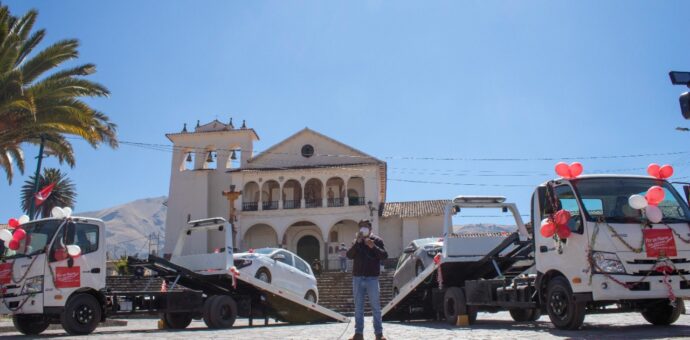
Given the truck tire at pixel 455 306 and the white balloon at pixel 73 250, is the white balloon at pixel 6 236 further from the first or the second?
the truck tire at pixel 455 306

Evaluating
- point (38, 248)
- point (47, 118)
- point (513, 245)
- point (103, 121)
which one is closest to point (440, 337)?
point (513, 245)

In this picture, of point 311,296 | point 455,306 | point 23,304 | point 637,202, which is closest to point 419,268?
point 455,306

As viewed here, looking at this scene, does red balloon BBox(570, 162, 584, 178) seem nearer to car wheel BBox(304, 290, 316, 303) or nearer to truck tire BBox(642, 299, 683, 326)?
truck tire BBox(642, 299, 683, 326)

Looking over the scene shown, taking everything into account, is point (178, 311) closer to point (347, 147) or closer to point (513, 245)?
point (513, 245)

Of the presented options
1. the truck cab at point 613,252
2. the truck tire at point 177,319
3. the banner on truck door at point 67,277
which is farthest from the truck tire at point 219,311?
the truck cab at point 613,252

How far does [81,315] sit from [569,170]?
8305 millimetres

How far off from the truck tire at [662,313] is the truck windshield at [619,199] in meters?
1.30

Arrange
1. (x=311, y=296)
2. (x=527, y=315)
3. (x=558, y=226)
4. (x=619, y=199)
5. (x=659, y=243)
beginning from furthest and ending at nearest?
(x=311, y=296), (x=527, y=315), (x=619, y=199), (x=558, y=226), (x=659, y=243)

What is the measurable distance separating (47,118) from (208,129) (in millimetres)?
30432

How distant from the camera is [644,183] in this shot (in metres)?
9.14

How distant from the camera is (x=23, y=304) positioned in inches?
415

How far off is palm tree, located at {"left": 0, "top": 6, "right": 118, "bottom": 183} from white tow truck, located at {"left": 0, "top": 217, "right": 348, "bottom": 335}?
5.01m

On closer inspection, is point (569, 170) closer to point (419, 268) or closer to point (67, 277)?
point (419, 268)

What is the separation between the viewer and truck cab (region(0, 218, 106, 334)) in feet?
34.7
